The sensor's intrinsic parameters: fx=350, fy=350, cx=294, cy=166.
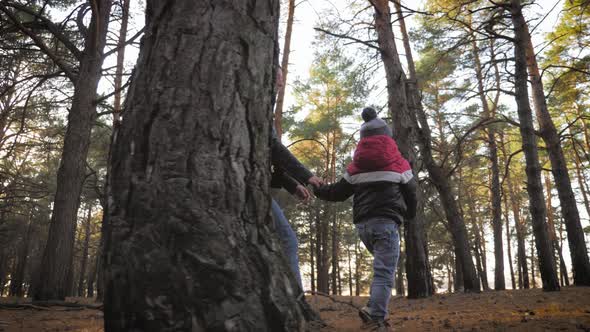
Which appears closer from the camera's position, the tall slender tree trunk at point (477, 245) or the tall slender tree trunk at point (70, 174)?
the tall slender tree trunk at point (70, 174)

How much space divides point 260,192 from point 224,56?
1.91 feet

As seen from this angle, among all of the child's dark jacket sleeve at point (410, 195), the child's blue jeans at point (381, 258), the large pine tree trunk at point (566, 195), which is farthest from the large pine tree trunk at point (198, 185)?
the large pine tree trunk at point (566, 195)

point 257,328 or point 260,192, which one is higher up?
point 260,192

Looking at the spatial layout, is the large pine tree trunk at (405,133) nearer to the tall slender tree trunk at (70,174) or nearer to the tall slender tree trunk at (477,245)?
the tall slender tree trunk at (70,174)

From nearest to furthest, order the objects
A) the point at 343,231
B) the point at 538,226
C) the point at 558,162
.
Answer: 1. the point at 538,226
2. the point at 558,162
3. the point at 343,231

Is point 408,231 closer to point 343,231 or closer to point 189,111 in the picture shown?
point 189,111

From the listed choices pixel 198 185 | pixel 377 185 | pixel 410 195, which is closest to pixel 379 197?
pixel 377 185

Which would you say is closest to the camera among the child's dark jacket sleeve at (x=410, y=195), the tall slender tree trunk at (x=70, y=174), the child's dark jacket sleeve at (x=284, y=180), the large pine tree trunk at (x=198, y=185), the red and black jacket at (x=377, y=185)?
the large pine tree trunk at (x=198, y=185)

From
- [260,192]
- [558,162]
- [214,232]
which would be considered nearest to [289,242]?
[260,192]

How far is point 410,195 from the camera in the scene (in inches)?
120

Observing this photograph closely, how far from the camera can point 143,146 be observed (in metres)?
1.33

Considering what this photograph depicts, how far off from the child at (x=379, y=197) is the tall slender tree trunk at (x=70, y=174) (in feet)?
19.0

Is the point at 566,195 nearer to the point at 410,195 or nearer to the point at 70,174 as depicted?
the point at 410,195

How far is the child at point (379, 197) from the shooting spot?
9.08 feet
